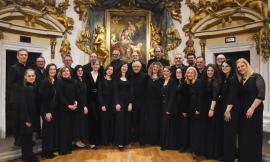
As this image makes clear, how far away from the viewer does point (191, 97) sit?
5.55 meters

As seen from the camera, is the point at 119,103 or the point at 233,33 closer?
the point at 119,103

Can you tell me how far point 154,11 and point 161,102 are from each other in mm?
4413

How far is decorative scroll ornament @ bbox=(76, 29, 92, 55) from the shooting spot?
Result: 8812 mm

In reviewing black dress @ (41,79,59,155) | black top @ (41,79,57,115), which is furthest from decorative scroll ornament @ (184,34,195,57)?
black top @ (41,79,57,115)

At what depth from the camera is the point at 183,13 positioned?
9031 mm

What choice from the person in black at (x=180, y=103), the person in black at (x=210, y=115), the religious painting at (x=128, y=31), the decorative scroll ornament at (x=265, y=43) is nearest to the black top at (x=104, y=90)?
the person in black at (x=180, y=103)

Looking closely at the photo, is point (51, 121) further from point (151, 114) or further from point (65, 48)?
point (65, 48)

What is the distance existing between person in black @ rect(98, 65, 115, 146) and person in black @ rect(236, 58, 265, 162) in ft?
9.18

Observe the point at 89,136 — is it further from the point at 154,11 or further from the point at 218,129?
the point at 154,11

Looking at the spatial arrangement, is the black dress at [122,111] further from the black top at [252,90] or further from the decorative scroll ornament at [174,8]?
the decorative scroll ornament at [174,8]

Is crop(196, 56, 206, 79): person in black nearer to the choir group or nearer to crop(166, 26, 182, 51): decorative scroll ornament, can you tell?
the choir group

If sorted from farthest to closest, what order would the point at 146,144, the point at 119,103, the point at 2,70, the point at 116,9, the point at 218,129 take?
the point at 116,9, the point at 2,70, the point at 146,144, the point at 119,103, the point at 218,129

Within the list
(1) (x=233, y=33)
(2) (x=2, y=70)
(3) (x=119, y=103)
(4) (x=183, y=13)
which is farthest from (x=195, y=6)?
(2) (x=2, y=70)

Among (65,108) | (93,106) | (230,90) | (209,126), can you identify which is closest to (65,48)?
(93,106)
